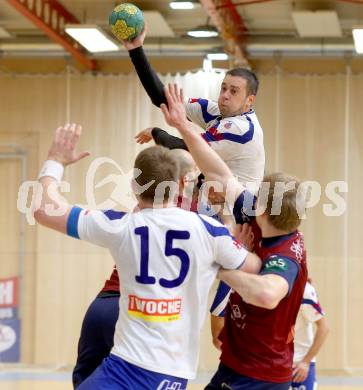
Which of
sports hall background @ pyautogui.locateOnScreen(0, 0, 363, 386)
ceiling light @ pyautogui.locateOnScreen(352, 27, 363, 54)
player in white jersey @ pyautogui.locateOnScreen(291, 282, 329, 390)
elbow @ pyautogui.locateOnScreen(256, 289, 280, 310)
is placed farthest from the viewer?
sports hall background @ pyautogui.locateOnScreen(0, 0, 363, 386)

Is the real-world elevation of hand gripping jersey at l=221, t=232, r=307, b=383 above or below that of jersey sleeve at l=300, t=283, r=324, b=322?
above

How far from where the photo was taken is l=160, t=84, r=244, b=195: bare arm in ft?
14.6

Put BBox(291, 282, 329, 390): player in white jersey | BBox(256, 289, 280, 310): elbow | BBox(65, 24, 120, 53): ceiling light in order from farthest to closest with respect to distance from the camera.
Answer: BBox(65, 24, 120, 53): ceiling light < BBox(291, 282, 329, 390): player in white jersey < BBox(256, 289, 280, 310): elbow

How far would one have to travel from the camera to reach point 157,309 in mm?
4184

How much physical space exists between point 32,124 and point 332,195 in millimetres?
5104

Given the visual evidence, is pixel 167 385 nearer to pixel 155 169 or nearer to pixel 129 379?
A: pixel 129 379

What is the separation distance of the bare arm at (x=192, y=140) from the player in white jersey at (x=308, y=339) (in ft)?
12.2

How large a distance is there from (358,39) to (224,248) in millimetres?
9041

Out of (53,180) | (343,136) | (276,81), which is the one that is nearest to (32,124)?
(276,81)

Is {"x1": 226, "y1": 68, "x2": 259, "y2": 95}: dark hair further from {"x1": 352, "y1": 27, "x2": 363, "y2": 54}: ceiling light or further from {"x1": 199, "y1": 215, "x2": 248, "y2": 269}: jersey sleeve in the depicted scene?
{"x1": 352, "y1": 27, "x2": 363, "y2": 54}: ceiling light

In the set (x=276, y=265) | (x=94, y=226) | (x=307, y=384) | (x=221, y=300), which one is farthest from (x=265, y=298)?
(x=307, y=384)

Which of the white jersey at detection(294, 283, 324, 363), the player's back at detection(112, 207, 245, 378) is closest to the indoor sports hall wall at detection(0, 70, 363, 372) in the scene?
the white jersey at detection(294, 283, 324, 363)

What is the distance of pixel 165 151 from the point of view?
425cm

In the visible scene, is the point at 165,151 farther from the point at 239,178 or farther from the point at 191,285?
the point at 239,178
